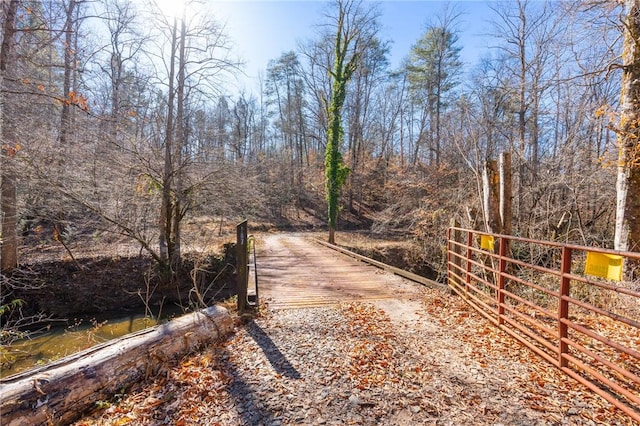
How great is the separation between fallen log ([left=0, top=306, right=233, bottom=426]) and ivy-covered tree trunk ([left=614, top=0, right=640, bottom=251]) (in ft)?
23.6

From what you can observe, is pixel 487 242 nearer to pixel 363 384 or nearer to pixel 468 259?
pixel 468 259

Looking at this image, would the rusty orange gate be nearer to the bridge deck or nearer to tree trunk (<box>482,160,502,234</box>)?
tree trunk (<box>482,160,502,234</box>)

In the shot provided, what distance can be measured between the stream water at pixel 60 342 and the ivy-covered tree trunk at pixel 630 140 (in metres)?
8.79

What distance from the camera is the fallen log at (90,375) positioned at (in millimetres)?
2484

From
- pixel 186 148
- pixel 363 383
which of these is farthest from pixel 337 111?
pixel 363 383

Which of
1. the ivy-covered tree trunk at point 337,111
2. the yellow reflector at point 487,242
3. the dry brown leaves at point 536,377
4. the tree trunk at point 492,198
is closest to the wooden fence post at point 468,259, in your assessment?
the yellow reflector at point 487,242

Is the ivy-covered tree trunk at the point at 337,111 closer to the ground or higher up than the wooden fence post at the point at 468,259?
higher up

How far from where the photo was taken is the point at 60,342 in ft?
21.9

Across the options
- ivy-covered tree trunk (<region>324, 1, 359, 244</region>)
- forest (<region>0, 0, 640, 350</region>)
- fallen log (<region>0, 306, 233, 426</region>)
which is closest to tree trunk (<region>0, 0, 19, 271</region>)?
forest (<region>0, 0, 640, 350</region>)

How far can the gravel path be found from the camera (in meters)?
2.44

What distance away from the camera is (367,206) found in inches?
1022

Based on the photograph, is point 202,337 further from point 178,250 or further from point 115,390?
point 178,250

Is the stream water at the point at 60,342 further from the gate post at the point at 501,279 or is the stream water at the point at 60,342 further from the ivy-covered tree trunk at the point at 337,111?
the ivy-covered tree trunk at the point at 337,111

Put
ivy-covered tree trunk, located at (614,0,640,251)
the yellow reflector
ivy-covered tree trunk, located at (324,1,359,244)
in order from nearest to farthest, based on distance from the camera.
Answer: the yellow reflector, ivy-covered tree trunk, located at (614,0,640,251), ivy-covered tree trunk, located at (324,1,359,244)
